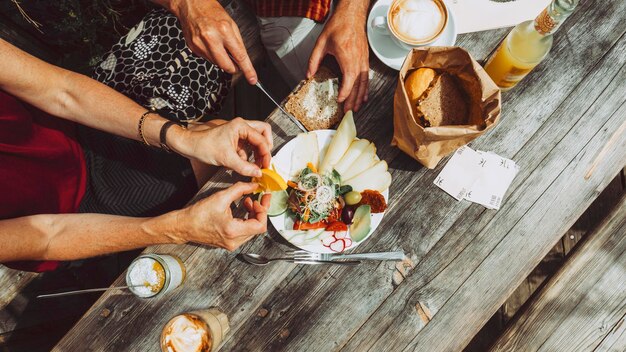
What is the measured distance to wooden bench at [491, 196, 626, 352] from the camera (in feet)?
4.92

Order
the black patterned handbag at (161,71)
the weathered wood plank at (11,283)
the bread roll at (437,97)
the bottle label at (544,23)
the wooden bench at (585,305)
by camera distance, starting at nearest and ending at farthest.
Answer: the bottle label at (544,23) → the bread roll at (437,97) → the wooden bench at (585,305) → the black patterned handbag at (161,71) → the weathered wood plank at (11,283)

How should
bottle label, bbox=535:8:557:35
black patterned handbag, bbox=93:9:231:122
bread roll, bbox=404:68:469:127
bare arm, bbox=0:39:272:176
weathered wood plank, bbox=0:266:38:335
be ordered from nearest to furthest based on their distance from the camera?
bottle label, bbox=535:8:557:35 < bread roll, bbox=404:68:469:127 < bare arm, bbox=0:39:272:176 < black patterned handbag, bbox=93:9:231:122 < weathered wood plank, bbox=0:266:38:335

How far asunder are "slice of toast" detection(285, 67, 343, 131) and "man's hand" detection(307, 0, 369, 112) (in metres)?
0.04

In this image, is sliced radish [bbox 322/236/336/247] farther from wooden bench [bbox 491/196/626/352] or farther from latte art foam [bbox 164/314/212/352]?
wooden bench [bbox 491/196/626/352]

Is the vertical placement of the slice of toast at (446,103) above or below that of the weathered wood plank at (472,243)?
above

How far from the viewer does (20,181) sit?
1.44 metres

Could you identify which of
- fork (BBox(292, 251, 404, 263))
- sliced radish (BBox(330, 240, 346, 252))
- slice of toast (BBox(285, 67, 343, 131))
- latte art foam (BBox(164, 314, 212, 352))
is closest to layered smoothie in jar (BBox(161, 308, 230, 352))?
latte art foam (BBox(164, 314, 212, 352))

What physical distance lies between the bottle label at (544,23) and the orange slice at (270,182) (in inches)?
35.8

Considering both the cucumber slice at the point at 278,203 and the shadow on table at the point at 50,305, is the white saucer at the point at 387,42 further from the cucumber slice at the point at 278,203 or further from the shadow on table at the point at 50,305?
the shadow on table at the point at 50,305

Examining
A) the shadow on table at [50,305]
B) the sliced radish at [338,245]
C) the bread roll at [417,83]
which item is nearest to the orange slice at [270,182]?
the sliced radish at [338,245]

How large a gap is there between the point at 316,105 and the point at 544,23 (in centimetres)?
74

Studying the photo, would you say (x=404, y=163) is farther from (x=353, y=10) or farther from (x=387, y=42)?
(x=353, y=10)

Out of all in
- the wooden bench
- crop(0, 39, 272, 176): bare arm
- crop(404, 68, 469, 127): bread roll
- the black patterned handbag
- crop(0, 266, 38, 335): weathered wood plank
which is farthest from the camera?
crop(0, 266, 38, 335): weathered wood plank

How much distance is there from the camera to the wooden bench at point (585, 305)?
4.92ft
